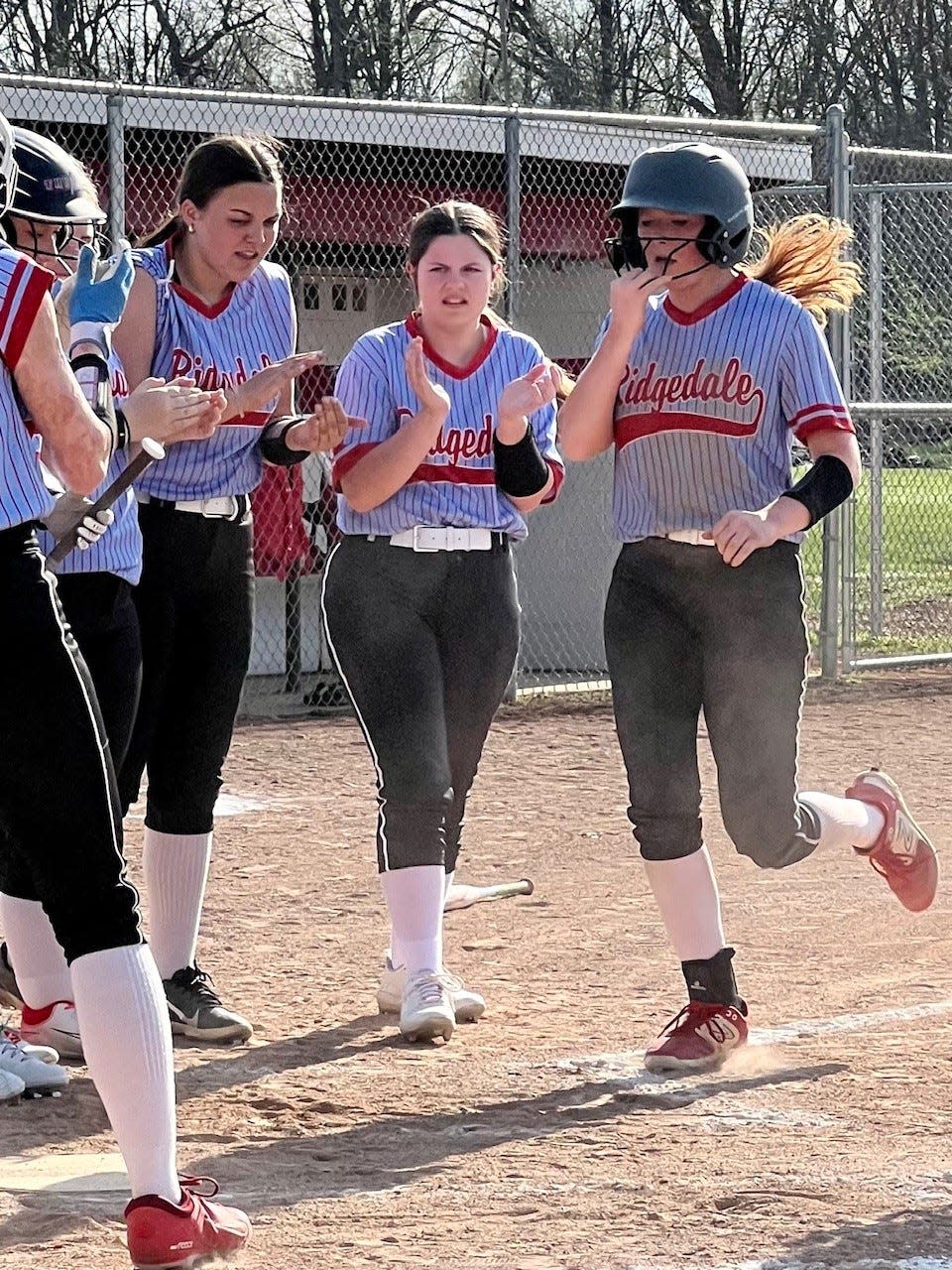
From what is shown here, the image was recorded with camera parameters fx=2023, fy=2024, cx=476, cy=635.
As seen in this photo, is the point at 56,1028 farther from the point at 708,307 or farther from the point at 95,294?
the point at 708,307

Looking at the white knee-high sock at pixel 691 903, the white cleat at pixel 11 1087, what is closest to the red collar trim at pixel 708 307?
the white knee-high sock at pixel 691 903

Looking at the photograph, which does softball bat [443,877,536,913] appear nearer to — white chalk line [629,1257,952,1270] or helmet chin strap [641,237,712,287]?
helmet chin strap [641,237,712,287]

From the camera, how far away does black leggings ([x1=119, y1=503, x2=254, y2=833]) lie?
491 cm

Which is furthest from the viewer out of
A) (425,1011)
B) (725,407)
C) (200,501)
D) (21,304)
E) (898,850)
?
(898,850)

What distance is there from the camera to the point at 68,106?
9.95 meters

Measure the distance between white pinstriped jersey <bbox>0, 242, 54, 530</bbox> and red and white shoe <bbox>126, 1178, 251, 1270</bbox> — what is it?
3.65 feet

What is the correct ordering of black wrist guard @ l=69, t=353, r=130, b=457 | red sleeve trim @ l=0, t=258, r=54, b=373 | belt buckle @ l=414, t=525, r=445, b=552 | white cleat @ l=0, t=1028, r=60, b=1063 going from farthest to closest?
belt buckle @ l=414, t=525, r=445, b=552, white cleat @ l=0, t=1028, r=60, b=1063, black wrist guard @ l=69, t=353, r=130, b=457, red sleeve trim @ l=0, t=258, r=54, b=373

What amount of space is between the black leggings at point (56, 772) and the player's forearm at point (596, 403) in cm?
180

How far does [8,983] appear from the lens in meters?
5.31

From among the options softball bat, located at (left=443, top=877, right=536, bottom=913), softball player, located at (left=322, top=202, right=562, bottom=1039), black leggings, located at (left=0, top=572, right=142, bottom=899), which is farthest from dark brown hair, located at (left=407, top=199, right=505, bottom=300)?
softball bat, located at (left=443, top=877, right=536, bottom=913)

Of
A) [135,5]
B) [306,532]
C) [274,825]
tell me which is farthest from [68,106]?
[135,5]

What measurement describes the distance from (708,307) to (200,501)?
4.29ft

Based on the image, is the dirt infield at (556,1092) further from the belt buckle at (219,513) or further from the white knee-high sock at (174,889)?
the belt buckle at (219,513)

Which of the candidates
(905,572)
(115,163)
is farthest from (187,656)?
(905,572)
